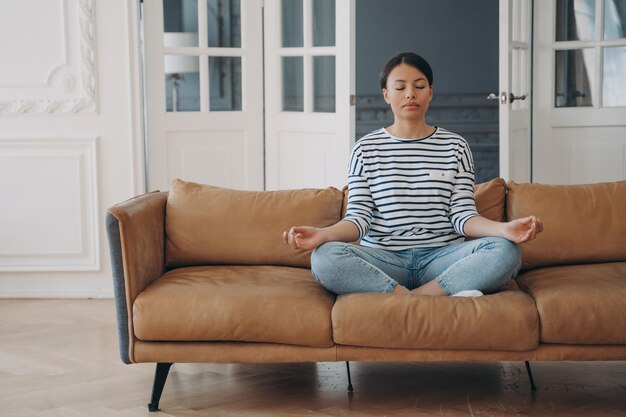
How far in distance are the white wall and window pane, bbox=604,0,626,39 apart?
8.57 ft

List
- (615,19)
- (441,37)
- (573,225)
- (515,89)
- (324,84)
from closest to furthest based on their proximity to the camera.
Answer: (573,225) < (324,84) < (515,89) < (615,19) < (441,37)

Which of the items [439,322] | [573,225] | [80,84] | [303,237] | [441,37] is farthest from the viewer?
[441,37]

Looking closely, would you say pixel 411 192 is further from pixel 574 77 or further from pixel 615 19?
pixel 615 19

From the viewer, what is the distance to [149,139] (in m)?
4.98

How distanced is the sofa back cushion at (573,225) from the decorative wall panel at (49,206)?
244 centimetres

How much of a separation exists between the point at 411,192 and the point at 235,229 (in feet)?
2.18

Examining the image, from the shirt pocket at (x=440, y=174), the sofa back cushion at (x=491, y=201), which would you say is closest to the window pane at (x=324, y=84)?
the sofa back cushion at (x=491, y=201)

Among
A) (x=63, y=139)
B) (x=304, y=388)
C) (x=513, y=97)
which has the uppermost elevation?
(x=513, y=97)

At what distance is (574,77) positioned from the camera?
5.31 m

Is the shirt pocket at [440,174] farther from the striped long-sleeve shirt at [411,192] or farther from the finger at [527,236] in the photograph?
the finger at [527,236]

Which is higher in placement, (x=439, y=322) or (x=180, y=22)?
(x=180, y=22)

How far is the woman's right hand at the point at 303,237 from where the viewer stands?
2.95 meters

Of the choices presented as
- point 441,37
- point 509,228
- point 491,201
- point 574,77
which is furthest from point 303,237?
point 441,37

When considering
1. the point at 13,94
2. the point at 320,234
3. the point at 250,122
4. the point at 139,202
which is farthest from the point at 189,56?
the point at 320,234
